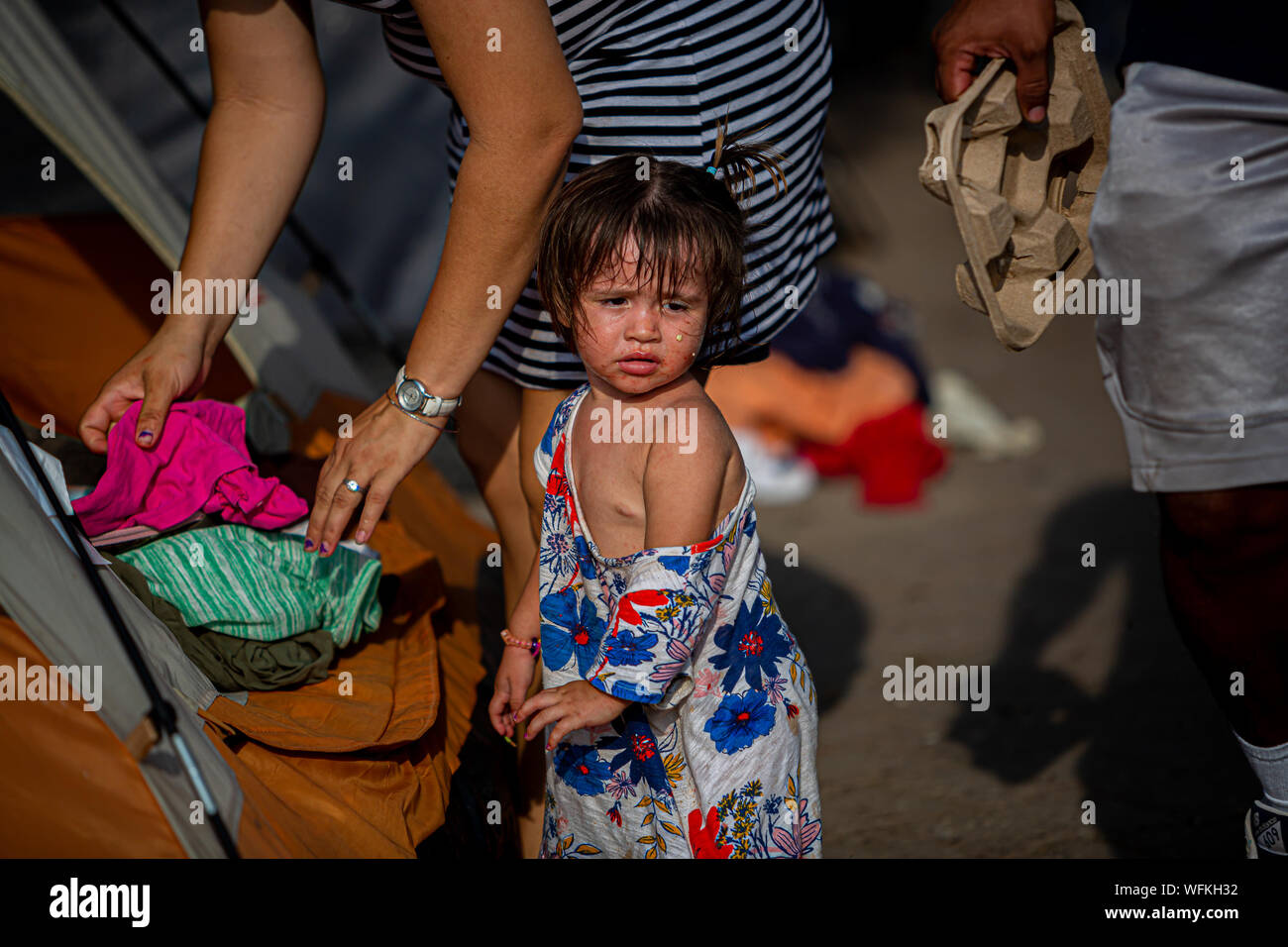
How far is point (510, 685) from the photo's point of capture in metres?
1.29

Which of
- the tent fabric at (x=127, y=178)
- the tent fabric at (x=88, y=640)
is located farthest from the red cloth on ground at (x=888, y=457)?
the tent fabric at (x=88, y=640)

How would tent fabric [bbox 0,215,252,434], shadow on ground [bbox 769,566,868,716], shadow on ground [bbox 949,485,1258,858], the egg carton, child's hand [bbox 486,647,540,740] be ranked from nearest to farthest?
the egg carton
child's hand [bbox 486,647,540,740]
shadow on ground [bbox 949,485,1258,858]
tent fabric [bbox 0,215,252,434]
shadow on ground [bbox 769,566,868,716]

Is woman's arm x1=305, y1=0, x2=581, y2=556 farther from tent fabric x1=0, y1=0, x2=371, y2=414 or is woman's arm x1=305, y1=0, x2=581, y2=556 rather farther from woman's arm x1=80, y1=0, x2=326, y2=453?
tent fabric x1=0, y1=0, x2=371, y2=414

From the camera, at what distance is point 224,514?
1.44 m

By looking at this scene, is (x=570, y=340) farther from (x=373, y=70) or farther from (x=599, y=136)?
(x=373, y=70)

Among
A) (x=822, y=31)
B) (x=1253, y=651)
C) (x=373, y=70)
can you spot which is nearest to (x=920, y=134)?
(x=373, y=70)

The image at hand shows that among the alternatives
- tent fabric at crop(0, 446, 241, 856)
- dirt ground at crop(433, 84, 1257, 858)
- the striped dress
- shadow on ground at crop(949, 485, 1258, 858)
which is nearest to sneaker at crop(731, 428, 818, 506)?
dirt ground at crop(433, 84, 1257, 858)

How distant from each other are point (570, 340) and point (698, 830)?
1.80 feet

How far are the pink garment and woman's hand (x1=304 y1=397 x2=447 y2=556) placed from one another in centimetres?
30

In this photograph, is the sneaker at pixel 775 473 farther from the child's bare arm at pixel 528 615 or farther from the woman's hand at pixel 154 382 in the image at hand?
the woman's hand at pixel 154 382

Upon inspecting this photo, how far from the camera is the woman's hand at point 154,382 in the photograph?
1359 millimetres

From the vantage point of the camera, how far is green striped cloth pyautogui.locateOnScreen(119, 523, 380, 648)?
4.50 ft

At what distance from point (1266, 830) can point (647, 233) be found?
91 cm
